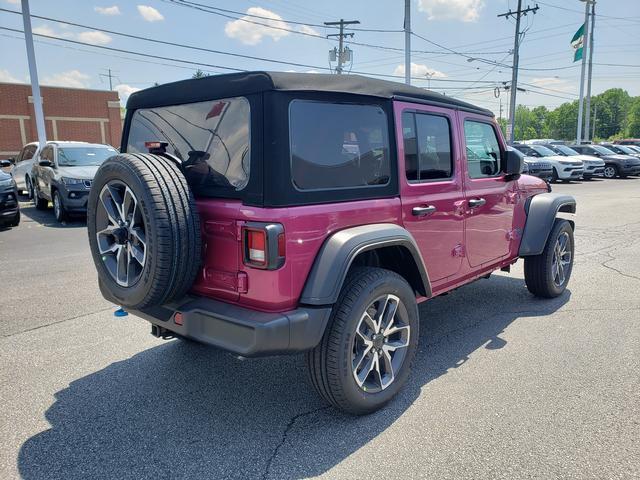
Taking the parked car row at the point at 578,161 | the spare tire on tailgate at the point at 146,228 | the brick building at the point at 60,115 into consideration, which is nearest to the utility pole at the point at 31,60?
the spare tire on tailgate at the point at 146,228

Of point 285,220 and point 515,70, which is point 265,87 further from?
point 515,70

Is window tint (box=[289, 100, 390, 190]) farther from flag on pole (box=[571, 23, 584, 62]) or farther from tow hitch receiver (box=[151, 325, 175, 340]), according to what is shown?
flag on pole (box=[571, 23, 584, 62])

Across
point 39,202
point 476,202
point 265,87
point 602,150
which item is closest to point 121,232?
point 265,87

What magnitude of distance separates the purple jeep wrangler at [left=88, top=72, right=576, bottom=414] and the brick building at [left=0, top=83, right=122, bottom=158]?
120ft

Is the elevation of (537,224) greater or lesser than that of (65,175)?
lesser

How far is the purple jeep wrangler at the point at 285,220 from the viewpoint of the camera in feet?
8.28

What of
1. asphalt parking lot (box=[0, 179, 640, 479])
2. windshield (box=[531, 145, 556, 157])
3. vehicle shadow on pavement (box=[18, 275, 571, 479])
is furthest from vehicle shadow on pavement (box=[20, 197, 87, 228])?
windshield (box=[531, 145, 556, 157])

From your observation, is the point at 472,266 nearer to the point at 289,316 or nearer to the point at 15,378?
the point at 289,316

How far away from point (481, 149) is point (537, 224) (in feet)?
3.79

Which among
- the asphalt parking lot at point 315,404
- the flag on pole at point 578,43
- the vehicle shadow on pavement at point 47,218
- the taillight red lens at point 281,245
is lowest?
the asphalt parking lot at point 315,404

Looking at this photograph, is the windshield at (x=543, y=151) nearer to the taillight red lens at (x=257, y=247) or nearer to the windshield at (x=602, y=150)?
the windshield at (x=602, y=150)

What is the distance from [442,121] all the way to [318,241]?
1.65 m

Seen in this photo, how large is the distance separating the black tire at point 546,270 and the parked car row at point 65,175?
829 centimetres

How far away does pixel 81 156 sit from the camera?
11344mm
